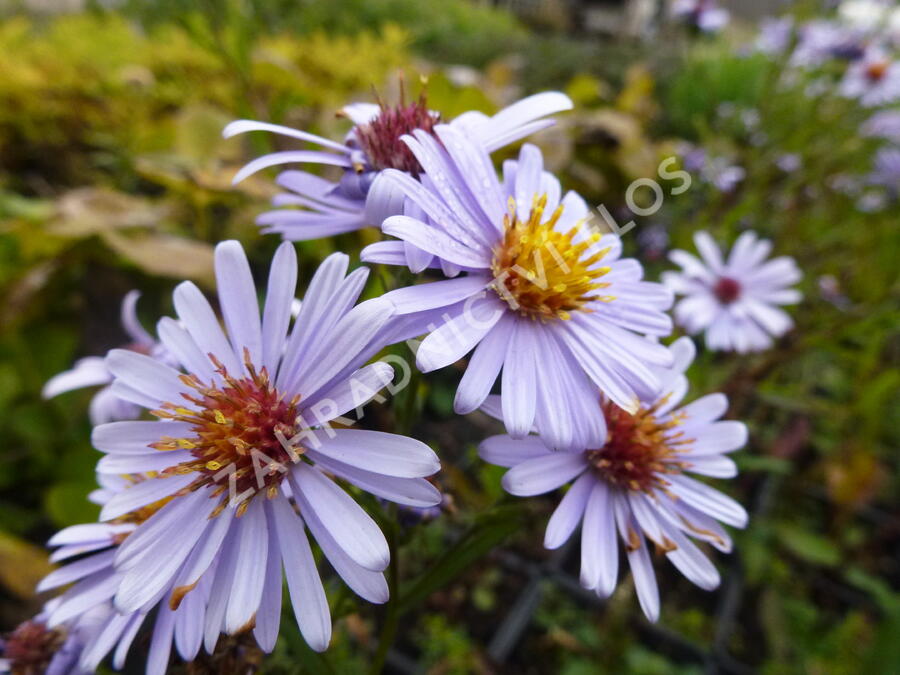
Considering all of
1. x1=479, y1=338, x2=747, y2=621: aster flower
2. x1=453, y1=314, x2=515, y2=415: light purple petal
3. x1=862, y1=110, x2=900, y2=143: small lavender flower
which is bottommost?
x1=862, y1=110, x2=900, y2=143: small lavender flower

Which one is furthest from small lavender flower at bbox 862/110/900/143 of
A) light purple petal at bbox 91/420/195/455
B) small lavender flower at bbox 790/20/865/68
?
light purple petal at bbox 91/420/195/455

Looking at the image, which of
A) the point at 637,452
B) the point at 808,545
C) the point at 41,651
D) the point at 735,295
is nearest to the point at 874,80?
the point at 735,295

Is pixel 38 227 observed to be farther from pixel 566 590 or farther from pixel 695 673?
pixel 695 673

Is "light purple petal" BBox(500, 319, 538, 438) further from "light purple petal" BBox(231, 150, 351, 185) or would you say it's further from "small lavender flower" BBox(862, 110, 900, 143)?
"small lavender flower" BBox(862, 110, 900, 143)

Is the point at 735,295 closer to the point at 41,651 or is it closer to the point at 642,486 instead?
the point at 642,486

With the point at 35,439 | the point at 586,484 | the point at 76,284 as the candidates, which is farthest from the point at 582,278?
the point at 76,284

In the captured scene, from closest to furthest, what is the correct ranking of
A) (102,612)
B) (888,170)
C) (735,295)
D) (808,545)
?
(102,612)
(735,295)
(808,545)
(888,170)
